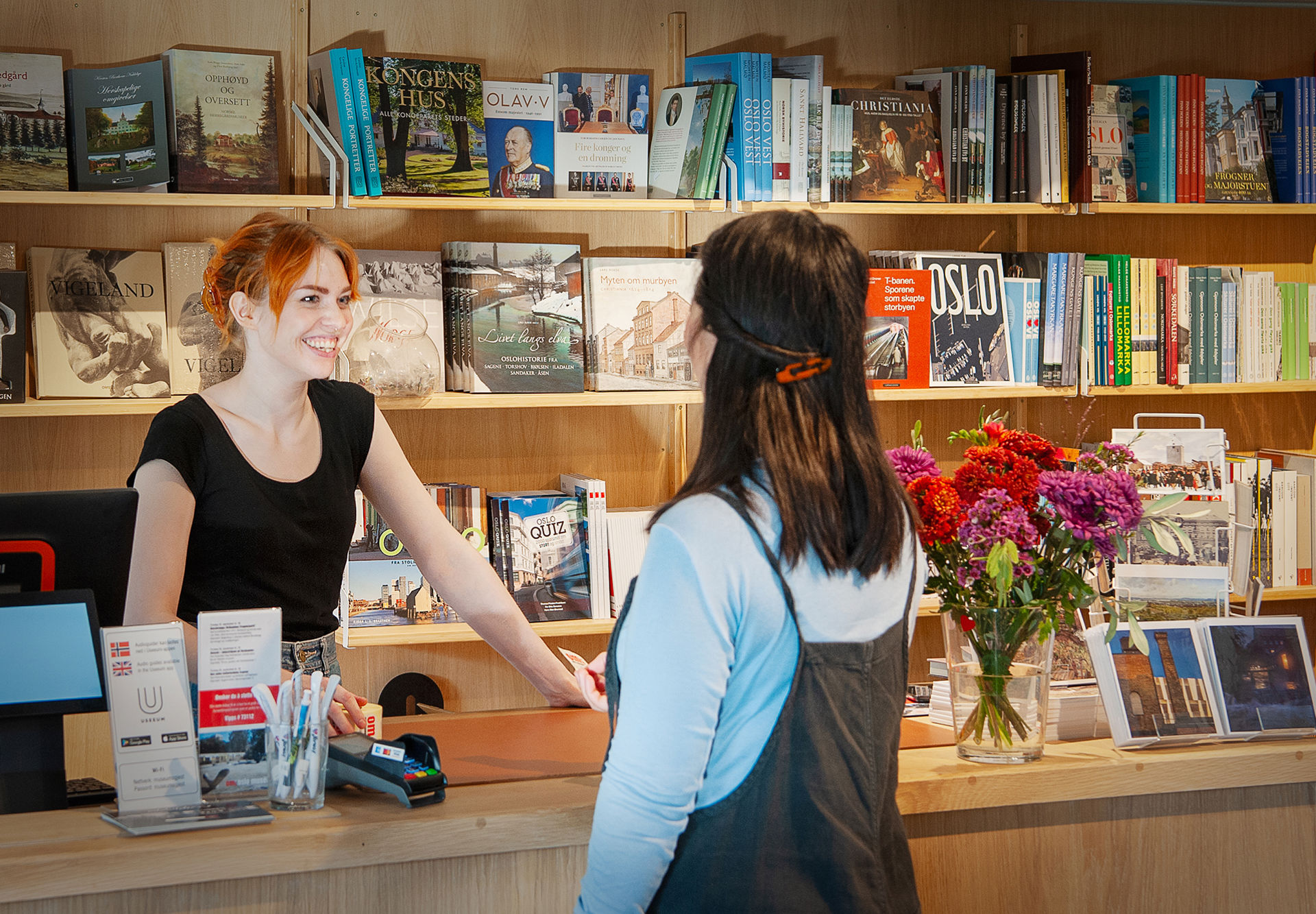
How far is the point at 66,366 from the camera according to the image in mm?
2713

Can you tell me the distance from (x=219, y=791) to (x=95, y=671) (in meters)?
0.20

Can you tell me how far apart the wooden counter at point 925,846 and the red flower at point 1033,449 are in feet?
1.29

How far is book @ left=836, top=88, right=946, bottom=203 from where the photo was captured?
3109mm

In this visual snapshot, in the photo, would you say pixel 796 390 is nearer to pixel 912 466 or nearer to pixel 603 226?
pixel 912 466

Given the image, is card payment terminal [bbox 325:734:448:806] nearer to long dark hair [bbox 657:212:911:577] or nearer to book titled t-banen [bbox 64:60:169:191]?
long dark hair [bbox 657:212:911:577]

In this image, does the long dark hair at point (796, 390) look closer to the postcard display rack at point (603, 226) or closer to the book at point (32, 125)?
the postcard display rack at point (603, 226)

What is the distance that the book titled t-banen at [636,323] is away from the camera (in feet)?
9.85

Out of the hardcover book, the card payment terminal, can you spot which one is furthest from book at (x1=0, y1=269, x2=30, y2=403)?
the card payment terminal

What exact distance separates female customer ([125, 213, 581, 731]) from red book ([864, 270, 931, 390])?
1.43m

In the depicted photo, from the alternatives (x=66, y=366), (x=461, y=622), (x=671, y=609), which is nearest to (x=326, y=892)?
(x=671, y=609)

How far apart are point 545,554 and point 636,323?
62cm

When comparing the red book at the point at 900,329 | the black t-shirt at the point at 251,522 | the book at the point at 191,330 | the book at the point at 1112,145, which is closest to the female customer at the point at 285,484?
the black t-shirt at the point at 251,522

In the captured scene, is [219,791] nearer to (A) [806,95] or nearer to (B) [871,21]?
(A) [806,95]

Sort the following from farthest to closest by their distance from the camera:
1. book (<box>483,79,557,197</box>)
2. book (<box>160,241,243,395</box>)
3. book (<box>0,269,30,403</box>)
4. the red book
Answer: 1. the red book
2. book (<box>483,79,557,197</box>)
3. book (<box>160,241,243,395</box>)
4. book (<box>0,269,30,403</box>)
